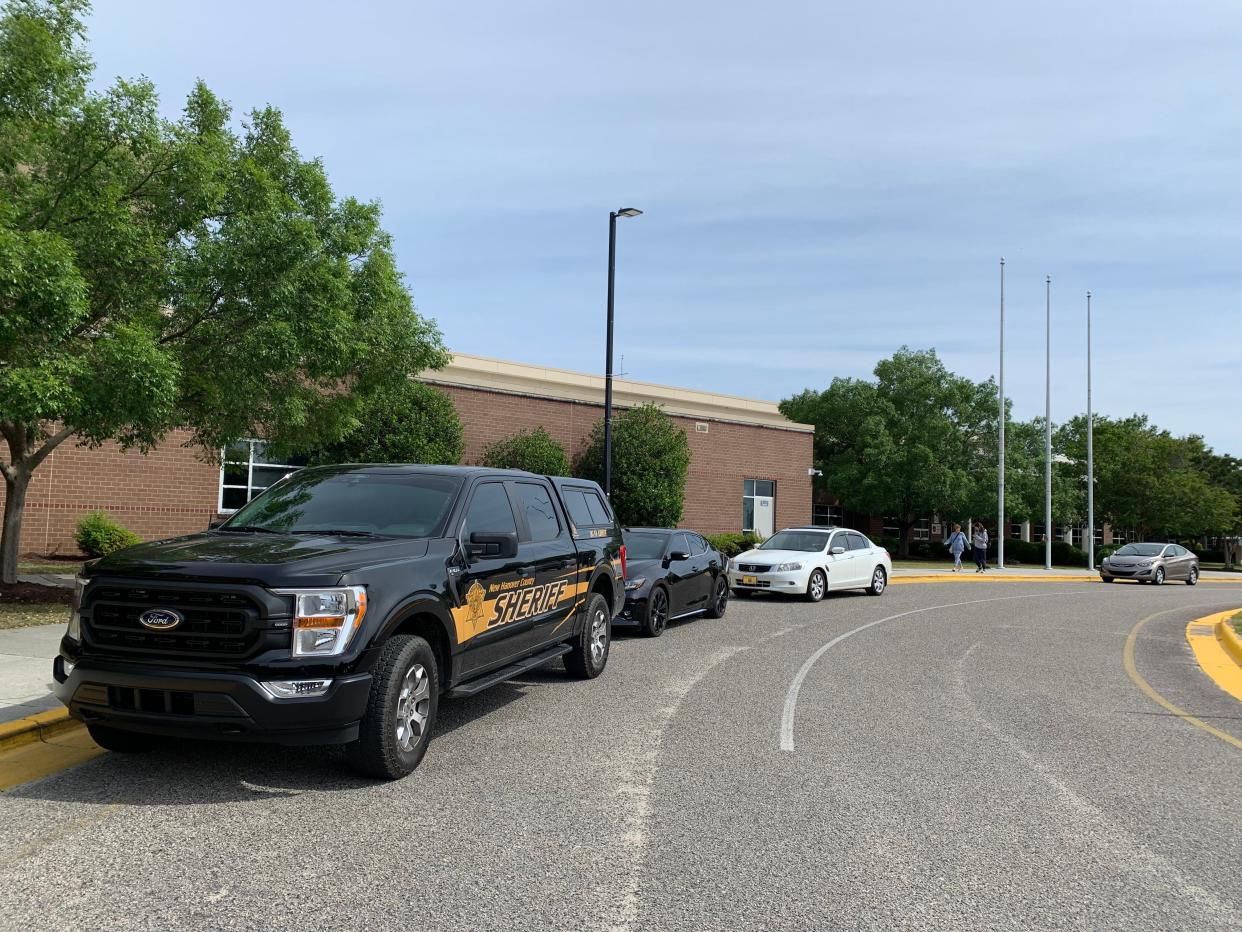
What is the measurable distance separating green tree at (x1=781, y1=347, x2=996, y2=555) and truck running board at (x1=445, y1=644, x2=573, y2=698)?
4208 centimetres

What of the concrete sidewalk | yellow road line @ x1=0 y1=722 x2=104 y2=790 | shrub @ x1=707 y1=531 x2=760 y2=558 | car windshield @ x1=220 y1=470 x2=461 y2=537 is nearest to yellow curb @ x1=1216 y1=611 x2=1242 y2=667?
car windshield @ x1=220 y1=470 x2=461 y2=537

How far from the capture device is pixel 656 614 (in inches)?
523

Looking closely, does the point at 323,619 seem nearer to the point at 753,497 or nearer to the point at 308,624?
the point at 308,624

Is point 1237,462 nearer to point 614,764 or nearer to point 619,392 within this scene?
point 619,392

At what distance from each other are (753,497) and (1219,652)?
79.3 ft

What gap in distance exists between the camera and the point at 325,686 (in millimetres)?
5301

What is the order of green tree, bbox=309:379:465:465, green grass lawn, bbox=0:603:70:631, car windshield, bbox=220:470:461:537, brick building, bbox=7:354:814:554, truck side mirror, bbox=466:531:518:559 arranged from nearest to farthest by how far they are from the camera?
truck side mirror, bbox=466:531:518:559 < car windshield, bbox=220:470:461:537 < green grass lawn, bbox=0:603:70:631 < brick building, bbox=7:354:814:554 < green tree, bbox=309:379:465:465

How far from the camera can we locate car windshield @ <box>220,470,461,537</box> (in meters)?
6.79

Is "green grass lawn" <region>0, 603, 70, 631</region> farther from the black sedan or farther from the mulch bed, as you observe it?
the black sedan

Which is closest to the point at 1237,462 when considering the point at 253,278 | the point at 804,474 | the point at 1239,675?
the point at 804,474

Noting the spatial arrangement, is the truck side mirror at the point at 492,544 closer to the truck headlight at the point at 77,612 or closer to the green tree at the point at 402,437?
the truck headlight at the point at 77,612

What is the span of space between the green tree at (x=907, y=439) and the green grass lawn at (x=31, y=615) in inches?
1631

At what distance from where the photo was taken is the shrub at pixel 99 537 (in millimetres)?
19125

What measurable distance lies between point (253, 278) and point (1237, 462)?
82.3 metres
